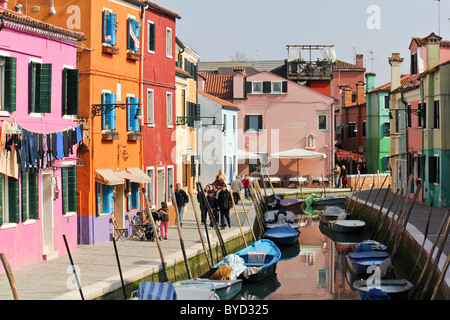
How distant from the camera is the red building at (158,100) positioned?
26.2m

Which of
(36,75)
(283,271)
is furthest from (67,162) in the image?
(283,271)

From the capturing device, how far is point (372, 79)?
188 feet

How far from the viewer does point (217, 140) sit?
41625mm

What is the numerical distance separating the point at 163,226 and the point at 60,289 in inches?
338

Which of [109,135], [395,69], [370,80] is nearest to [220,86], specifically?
[370,80]

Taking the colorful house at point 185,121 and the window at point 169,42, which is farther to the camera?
the colorful house at point 185,121

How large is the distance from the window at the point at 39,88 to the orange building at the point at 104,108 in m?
2.67

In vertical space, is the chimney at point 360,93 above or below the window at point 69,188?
above

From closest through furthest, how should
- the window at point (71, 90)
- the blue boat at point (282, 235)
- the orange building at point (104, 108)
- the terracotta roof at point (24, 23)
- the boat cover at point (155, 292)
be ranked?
the boat cover at point (155, 292) → the terracotta roof at point (24, 23) → the window at point (71, 90) → the orange building at point (104, 108) → the blue boat at point (282, 235)

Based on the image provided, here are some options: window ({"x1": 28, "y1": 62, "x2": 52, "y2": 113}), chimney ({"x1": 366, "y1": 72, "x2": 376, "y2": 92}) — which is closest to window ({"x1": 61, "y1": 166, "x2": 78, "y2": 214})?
window ({"x1": 28, "y1": 62, "x2": 52, "y2": 113})

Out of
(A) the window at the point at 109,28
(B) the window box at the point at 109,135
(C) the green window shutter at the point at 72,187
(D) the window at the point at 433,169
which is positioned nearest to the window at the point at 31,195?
(C) the green window shutter at the point at 72,187

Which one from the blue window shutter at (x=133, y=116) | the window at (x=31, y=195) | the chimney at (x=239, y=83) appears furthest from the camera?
the chimney at (x=239, y=83)

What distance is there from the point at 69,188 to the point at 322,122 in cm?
3274

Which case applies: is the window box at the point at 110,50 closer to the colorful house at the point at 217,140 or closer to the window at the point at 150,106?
the window at the point at 150,106
